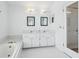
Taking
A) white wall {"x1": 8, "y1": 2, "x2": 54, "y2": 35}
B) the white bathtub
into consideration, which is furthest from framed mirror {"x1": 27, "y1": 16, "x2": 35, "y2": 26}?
the white bathtub

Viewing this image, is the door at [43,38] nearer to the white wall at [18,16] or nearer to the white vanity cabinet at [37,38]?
the white vanity cabinet at [37,38]

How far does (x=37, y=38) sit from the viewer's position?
5.18 m

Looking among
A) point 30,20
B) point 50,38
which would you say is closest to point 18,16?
point 30,20

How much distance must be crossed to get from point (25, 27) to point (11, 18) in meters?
0.92

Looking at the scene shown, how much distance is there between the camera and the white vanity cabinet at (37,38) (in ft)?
16.5

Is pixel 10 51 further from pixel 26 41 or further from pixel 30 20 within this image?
pixel 30 20

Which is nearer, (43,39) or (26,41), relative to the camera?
(26,41)

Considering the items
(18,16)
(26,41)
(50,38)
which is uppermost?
(18,16)

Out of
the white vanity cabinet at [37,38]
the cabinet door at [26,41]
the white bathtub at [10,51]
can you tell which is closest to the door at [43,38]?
the white vanity cabinet at [37,38]

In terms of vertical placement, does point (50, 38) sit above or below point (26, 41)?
above

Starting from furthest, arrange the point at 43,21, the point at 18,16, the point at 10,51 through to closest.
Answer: the point at 43,21
the point at 18,16
the point at 10,51

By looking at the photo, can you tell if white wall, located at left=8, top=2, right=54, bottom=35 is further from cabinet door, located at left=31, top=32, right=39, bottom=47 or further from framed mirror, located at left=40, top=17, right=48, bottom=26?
cabinet door, located at left=31, top=32, right=39, bottom=47

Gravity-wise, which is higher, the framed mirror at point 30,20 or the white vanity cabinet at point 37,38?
the framed mirror at point 30,20

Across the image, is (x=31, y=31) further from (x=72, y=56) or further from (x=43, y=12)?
(x=72, y=56)
